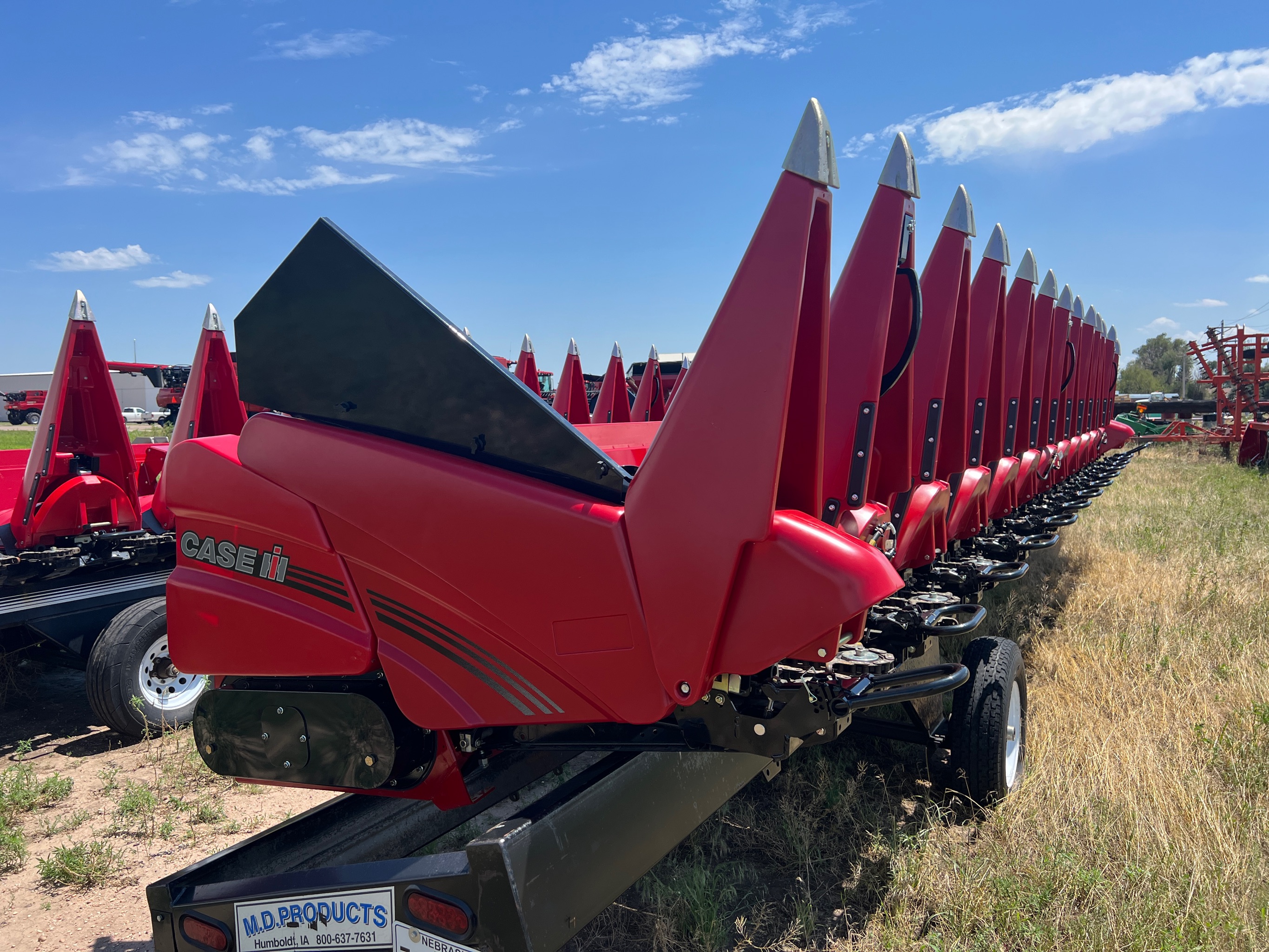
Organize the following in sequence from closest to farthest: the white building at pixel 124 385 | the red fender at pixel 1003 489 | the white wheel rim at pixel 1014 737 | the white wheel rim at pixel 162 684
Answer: the white wheel rim at pixel 1014 737 < the white wheel rim at pixel 162 684 < the red fender at pixel 1003 489 < the white building at pixel 124 385

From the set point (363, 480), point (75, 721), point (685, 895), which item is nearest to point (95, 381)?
point (75, 721)

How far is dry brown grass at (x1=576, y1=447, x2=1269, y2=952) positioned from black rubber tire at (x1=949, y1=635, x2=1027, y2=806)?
0.09 m

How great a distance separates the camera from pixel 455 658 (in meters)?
2.15

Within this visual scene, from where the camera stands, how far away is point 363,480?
220cm

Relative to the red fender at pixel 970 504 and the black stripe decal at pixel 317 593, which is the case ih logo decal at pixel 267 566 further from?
the red fender at pixel 970 504

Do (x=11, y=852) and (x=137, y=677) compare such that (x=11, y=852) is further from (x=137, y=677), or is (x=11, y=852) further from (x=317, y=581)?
(x=317, y=581)

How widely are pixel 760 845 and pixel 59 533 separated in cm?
420

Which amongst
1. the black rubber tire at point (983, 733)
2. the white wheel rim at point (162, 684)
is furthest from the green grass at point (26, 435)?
the black rubber tire at point (983, 733)

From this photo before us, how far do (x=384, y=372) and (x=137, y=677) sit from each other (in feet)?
11.1

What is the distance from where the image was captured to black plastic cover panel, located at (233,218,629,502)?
6.82ft

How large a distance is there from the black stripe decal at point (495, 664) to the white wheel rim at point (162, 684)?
3.11 metres

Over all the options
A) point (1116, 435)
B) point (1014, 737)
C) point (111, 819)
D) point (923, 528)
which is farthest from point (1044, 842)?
point (1116, 435)

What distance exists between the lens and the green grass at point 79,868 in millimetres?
3305

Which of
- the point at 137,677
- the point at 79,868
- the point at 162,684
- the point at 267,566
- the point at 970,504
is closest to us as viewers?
the point at 267,566
